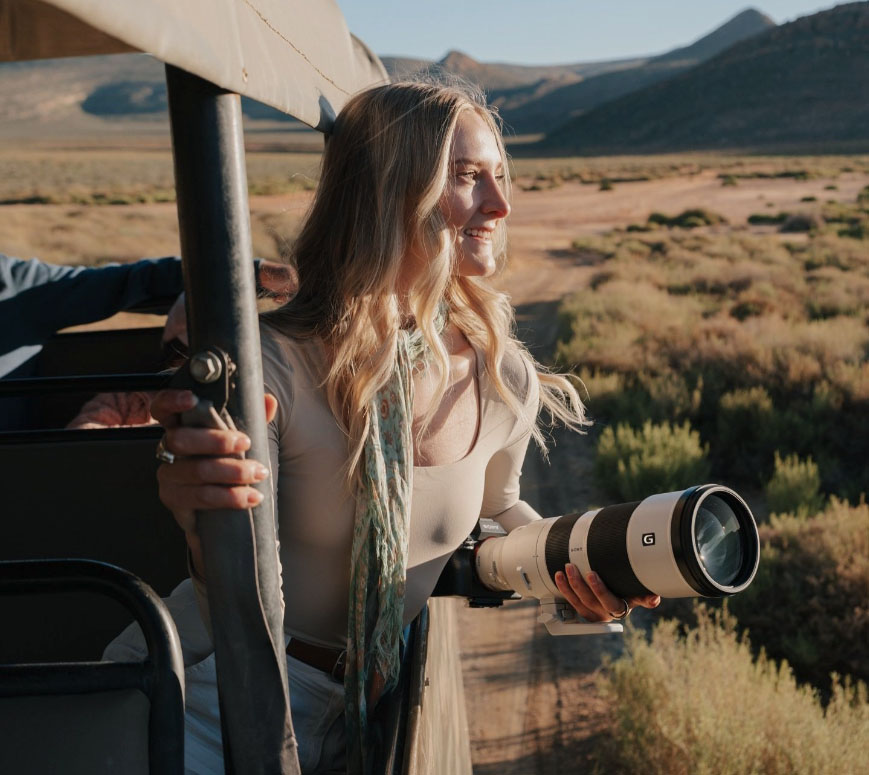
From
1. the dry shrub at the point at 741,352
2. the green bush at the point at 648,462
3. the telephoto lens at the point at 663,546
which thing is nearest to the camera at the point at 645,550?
the telephoto lens at the point at 663,546

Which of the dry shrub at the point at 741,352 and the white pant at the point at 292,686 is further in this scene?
the dry shrub at the point at 741,352

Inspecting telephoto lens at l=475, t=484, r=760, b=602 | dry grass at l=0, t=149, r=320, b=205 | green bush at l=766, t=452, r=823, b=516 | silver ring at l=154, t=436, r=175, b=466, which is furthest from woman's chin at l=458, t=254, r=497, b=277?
dry grass at l=0, t=149, r=320, b=205

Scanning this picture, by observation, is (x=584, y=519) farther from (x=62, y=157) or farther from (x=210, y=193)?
(x=62, y=157)

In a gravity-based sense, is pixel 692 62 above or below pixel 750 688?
above

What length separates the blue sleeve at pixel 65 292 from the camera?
324cm

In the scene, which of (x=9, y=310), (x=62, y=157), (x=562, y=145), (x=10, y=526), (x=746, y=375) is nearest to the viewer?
(x=10, y=526)

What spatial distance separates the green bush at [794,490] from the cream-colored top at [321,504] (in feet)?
13.4

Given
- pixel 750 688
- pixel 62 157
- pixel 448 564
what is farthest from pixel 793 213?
pixel 62 157

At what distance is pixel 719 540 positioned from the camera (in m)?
1.72

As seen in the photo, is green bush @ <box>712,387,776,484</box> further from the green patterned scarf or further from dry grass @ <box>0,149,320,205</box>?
dry grass @ <box>0,149,320,205</box>

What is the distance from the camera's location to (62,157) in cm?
A: 6806

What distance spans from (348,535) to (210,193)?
0.85 m

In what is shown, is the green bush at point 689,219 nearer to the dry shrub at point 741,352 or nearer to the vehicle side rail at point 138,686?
the dry shrub at point 741,352

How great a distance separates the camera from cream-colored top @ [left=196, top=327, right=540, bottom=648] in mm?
1779
